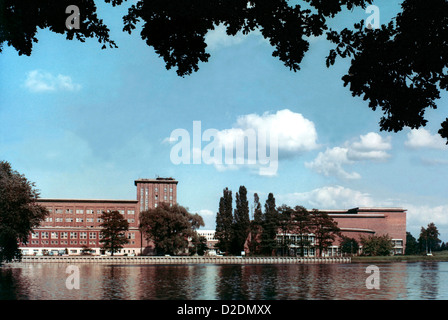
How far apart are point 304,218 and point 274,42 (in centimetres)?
9127

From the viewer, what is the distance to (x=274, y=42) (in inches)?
Answer: 428

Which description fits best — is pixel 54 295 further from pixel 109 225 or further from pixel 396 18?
pixel 109 225

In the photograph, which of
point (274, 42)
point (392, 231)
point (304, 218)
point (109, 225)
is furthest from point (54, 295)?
point (392, 231)

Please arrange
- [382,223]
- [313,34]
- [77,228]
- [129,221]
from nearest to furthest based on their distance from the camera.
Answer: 1. [313,34]
2. [77,228]
3. [129,221]
4. [382,223]

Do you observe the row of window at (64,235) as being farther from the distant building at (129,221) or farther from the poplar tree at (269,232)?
the poplar tree at (269,232)

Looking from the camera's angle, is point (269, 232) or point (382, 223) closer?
point (269, 232)

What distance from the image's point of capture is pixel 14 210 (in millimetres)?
48188

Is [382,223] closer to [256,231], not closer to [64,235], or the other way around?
[256,231]

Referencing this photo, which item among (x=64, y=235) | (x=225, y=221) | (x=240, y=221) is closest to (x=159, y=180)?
(x=64, y=235)

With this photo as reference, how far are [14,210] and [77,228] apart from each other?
84065 millimetres

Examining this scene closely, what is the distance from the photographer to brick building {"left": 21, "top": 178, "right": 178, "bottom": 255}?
411 ft

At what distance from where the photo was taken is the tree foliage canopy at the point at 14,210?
46.9m

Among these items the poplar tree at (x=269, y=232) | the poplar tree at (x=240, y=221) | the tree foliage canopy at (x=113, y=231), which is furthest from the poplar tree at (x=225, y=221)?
the tree foliage canopy at (x=113, y=231)

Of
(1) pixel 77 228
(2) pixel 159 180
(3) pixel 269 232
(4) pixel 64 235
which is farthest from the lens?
(2) pixel 159 180
